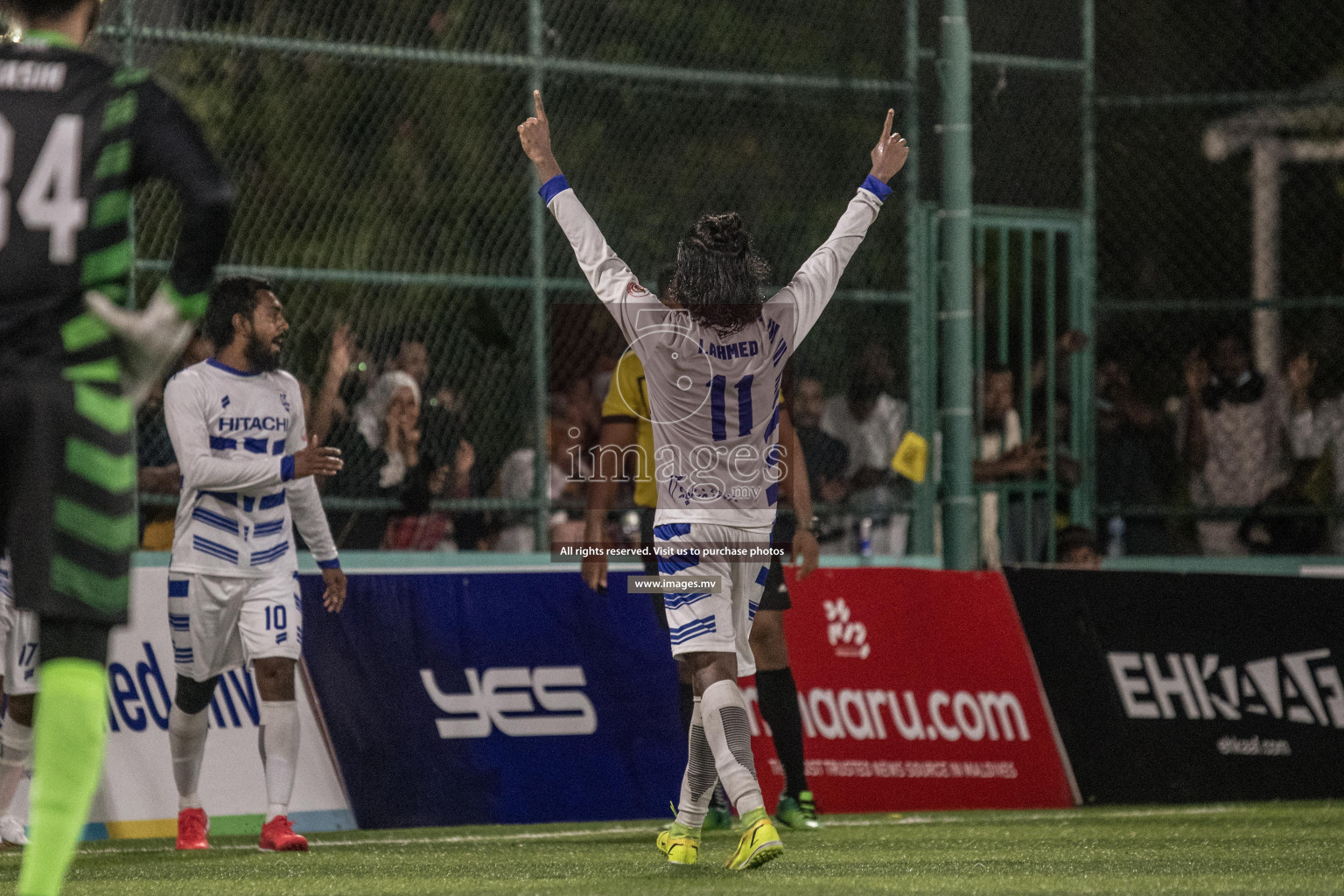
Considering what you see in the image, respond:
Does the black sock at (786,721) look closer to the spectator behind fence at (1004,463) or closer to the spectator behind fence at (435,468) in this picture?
the spectator behind fence at (435,468)

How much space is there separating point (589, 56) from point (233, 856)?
531 cm

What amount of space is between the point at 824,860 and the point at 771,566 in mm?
1652

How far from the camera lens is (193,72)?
10086 mm

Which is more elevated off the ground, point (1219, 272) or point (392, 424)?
point (1219, 272)

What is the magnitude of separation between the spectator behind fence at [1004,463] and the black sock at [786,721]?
382 centimetres

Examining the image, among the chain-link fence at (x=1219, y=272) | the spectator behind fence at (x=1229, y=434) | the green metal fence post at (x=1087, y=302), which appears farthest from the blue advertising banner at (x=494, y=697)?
the spectator behind fence at (x=1229, y=434)

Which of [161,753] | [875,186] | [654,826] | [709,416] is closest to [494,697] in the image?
[654,826]

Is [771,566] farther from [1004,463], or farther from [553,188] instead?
[1004,463]

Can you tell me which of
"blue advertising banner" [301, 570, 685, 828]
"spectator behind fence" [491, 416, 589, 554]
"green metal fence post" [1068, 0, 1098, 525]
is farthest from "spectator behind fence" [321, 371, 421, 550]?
"green metal fence post" [1068, 0, 1098, 525]

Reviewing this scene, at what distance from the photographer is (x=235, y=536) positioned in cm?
778

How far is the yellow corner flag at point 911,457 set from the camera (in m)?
10.9

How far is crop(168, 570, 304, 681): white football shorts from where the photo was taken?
7719 millimetres

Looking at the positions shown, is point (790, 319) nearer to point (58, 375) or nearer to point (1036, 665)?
point (58, 375)

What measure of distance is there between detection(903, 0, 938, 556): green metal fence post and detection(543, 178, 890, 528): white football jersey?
5308mm
